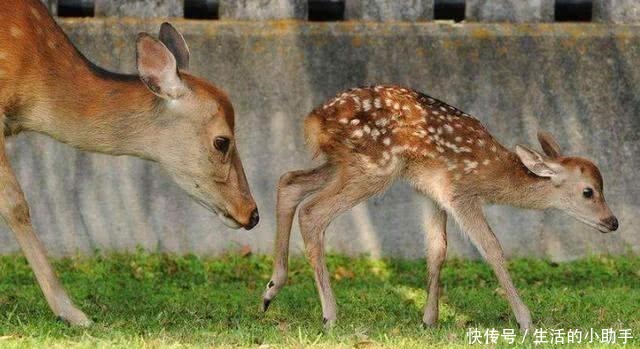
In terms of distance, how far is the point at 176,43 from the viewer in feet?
31.4

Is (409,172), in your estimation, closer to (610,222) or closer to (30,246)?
(610,222)

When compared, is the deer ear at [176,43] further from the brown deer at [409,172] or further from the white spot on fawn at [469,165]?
the white spot on fawn at [469,165]

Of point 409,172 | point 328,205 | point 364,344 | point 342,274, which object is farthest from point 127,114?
point 342,274

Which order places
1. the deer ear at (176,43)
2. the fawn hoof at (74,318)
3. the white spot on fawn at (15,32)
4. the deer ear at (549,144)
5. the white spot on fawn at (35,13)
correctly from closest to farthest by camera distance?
the fawn hoof at (74,318) → the white spot on fawn at (15,32) → the white spot on fawn at (35,13) → the deer ear at (176,43) → the deer ear at (549,144)

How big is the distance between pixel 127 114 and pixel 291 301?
2190 mm

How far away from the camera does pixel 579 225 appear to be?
12.4 meters

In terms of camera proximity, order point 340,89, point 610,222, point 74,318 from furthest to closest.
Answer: point 340,89
point 610,222
point 74,318

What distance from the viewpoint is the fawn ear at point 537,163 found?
10.5 meters

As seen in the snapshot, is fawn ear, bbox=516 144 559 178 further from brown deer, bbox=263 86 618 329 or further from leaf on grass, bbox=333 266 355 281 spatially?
leaf on grass, bbox=333 266 355 281

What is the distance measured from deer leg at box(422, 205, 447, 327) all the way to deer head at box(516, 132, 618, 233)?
704 mm

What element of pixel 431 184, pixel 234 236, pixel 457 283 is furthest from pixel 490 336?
pixel 234 236

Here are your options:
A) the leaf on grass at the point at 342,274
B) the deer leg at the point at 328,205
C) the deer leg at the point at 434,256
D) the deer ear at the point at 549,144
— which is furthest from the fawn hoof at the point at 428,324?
the leaf on grass at the point at 342,274

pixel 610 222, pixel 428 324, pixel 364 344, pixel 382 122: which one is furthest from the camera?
pixel 610 222

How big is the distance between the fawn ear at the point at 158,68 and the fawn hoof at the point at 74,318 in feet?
4.38
